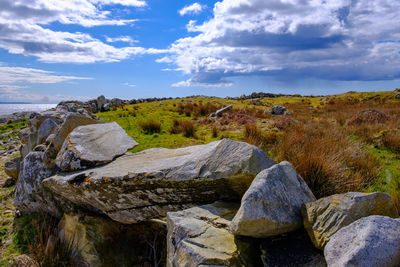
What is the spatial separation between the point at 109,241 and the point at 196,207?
265 cm

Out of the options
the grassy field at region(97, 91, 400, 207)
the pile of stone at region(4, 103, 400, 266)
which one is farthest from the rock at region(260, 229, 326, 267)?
the grassy field at region(97, 91, 400, 207)

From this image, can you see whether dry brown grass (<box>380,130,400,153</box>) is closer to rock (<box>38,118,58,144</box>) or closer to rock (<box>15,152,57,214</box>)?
rock (<box>15,152,57,214</box>)

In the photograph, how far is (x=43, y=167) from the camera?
6422 mm

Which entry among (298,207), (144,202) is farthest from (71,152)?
(298,207)

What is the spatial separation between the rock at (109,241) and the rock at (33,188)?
1144 millimetres

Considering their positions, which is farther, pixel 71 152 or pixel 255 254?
pixel 71 152

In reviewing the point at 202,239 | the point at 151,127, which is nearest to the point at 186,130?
the point at 151,127

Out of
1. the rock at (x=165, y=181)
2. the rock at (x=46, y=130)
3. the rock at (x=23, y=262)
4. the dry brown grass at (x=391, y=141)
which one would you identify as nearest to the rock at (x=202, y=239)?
the rock at (x=165, y=181)

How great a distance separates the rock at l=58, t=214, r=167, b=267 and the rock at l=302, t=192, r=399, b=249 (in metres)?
3.39

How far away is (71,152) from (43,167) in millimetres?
1394

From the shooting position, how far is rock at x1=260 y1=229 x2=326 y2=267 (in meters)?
2.74

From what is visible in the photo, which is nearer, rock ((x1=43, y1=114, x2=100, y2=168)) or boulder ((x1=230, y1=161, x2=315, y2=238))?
boulder ((x1=230, y1=161, x2=315, y2=238))

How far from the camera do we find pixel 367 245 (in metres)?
2.09

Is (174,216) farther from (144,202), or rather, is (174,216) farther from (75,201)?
(75,201)
